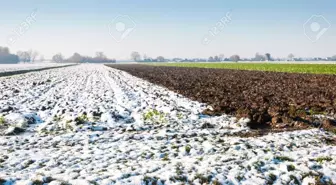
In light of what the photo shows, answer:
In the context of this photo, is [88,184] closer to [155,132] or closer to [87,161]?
[87,161]

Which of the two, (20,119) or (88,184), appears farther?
(20,119)

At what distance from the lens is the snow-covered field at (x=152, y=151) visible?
21.9ft

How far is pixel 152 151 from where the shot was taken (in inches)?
340

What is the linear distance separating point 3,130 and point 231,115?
8.53 metres

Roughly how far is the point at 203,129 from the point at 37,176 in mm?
6008

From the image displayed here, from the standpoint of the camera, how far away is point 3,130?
37.3ft

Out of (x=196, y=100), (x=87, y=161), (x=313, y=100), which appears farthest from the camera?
(x=196, y=100)

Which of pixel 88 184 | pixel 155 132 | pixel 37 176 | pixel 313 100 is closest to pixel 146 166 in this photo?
pixel 88 184

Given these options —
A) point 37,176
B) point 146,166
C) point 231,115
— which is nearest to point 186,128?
point 231,115

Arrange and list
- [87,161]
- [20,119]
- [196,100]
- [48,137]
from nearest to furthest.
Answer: [87,161]
[48,137]
[20,119]
[196,100]

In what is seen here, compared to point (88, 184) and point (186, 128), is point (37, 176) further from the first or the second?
point (186, 128)

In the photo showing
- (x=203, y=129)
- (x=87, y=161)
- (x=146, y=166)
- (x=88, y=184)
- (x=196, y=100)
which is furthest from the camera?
(x=196, y=100)

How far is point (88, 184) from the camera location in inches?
247

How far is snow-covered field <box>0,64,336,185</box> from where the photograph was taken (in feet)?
21.9
